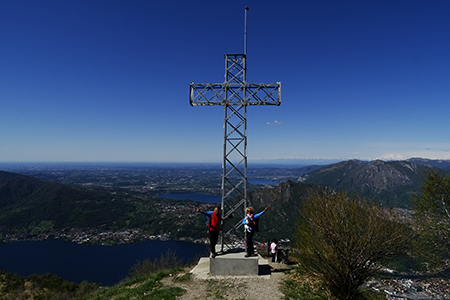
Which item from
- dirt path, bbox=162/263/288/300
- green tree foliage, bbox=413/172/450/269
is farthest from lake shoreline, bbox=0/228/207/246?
dirt path, bbox=162/263/288/300

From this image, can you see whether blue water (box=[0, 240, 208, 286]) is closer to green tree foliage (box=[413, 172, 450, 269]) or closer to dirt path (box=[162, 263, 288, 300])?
green tree foliage (box=[413, 172, 450, 269])

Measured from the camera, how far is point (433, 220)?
15.4m

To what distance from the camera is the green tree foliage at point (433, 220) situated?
14.7 metres

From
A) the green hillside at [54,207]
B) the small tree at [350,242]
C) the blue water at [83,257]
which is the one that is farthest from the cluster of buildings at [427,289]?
the green hillside at [54,207]

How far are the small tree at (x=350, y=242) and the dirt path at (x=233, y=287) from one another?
1.74 m

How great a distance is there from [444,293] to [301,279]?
61.2ft

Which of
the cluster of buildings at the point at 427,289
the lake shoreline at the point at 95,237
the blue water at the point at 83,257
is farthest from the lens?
the lake shoreline at the point at 95,237

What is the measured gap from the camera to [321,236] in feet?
26.6

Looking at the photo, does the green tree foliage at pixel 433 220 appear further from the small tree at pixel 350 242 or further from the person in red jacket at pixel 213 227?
the person in red jacket at pixel 213 227

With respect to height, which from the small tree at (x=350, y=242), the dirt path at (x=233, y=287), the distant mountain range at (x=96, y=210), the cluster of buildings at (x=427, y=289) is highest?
the small tree at (x=350, y=242)

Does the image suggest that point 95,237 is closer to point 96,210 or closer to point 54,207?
point 96,210

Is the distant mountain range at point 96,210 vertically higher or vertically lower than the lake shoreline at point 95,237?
higher

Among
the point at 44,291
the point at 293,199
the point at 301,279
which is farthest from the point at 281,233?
the point at 301,279

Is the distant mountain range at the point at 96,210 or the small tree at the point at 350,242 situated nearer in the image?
the small tree at the point at 350,242
